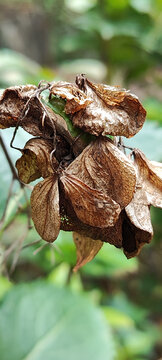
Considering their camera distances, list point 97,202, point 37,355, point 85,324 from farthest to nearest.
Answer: point 85,324
point 37,355
point 97,202

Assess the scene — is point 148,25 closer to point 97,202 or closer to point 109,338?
point 109,338

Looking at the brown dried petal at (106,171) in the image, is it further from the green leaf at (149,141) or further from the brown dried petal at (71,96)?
the green leaf at (149,141)

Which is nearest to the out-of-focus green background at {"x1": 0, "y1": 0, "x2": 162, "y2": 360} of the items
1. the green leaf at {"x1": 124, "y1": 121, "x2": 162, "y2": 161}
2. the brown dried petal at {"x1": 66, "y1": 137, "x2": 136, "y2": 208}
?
the green leaf at {"x1": 124, "y1": 121, "x2": 162, "y2": 161}

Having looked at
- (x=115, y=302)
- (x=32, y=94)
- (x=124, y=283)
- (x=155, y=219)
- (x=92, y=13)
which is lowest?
(x=124, y=283)

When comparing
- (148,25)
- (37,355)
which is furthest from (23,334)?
(148,25)

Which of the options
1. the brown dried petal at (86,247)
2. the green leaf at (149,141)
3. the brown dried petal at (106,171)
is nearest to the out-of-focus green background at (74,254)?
the green leaf at (149,141)
